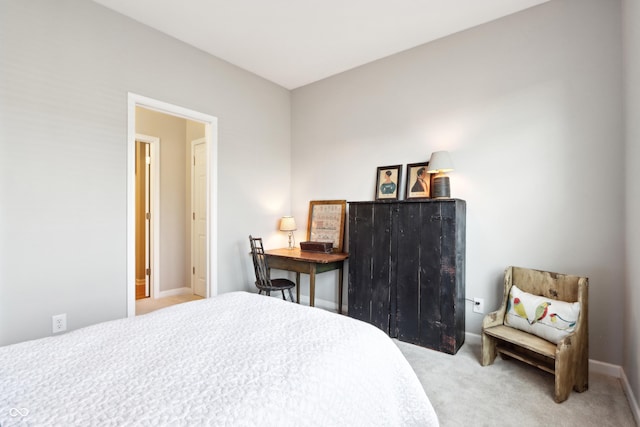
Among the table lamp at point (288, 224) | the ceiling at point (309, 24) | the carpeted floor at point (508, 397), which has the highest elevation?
the ceiling at point (309, 24)

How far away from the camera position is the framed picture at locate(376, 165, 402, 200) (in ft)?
10.5

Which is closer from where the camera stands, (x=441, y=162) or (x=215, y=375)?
(x=215, y=375)

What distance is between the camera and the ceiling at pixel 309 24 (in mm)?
2475

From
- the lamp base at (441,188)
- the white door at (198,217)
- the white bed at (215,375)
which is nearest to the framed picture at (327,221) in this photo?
the lamp base at (441,188)

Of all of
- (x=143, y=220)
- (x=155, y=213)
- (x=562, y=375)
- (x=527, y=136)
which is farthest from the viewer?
(x=143, y=220)

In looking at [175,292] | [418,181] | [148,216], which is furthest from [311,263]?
[148,216]

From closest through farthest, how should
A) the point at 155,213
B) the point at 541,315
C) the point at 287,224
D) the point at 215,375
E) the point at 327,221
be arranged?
the point at 215,375, the point at 541,315, the point at 327,221, the point at 287,224, the point at 155,213

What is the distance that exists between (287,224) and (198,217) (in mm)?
1353

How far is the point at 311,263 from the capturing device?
313 cm

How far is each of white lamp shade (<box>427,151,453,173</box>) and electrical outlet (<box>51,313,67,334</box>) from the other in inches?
126

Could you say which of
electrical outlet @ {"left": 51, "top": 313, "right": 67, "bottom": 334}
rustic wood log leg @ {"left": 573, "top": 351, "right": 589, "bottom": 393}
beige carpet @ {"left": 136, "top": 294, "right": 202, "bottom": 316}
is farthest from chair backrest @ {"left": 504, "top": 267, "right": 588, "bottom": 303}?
beige carpet @ {"left": 136, "top": 294, "right": 202, "bottom": 316}

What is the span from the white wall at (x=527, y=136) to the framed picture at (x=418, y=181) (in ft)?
0.32

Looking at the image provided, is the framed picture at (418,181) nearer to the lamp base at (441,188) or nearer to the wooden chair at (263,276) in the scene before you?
the lamp base at (441,188)

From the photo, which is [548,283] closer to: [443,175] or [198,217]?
[443,175]
